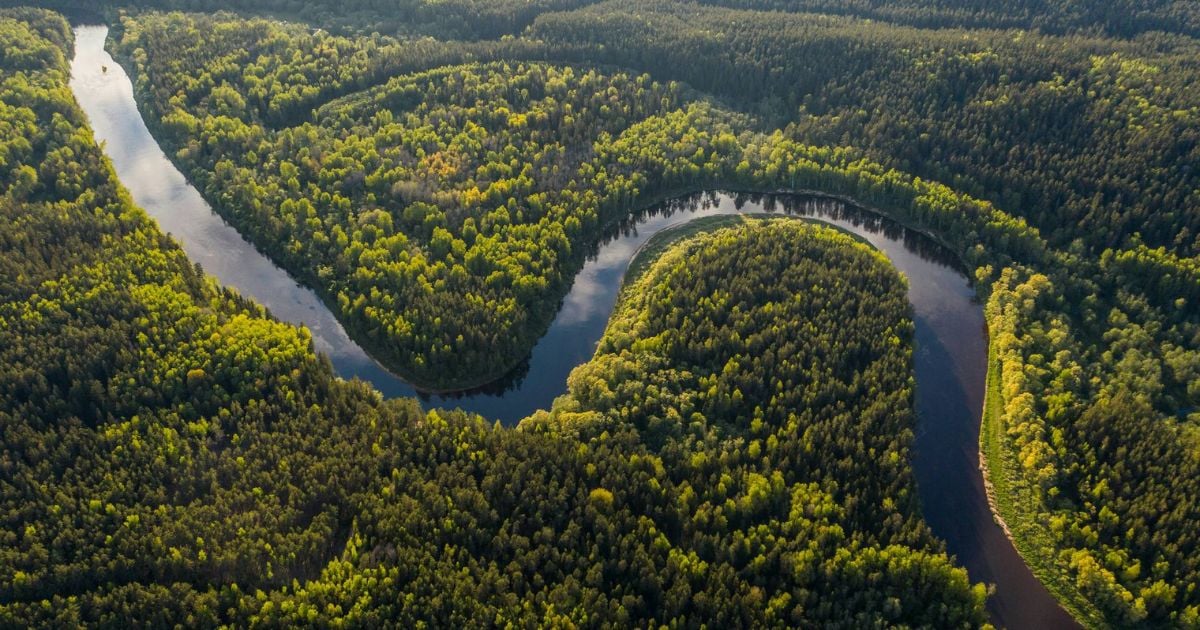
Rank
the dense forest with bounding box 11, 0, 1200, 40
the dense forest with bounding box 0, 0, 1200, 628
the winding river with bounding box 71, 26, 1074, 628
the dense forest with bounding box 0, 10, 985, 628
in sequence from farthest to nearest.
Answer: the dense forest with bounding box 11, 0, 1200, 40 → the winding river with bounding box 71, 26, 1074, 628 → the dense forest with bounding box 0, 0, 1200, 628 → the dense forest with bounding box 0, 10, 985, 628

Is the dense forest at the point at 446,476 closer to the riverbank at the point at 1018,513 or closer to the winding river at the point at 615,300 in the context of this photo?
the winding river at the point at 615,300

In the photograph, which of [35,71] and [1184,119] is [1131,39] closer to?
[1184,119]

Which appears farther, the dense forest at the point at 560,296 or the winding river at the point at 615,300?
the winding river at the point at 615,300

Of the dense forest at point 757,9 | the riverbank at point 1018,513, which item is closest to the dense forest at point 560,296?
the riverbank at point 1018,513


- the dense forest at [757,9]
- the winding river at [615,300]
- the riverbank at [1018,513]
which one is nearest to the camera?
the riverbank at [1018,513]

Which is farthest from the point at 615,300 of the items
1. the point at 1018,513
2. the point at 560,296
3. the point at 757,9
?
the point at 757,9

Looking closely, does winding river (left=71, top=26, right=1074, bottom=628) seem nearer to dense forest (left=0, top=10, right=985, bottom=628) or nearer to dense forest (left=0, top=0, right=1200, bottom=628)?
dense forest (left=0, top=0, right=1200, bottom=628)

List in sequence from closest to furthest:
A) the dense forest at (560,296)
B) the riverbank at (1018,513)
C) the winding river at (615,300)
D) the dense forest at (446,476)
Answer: the dense forest at (446,476), the dense forest at (560,296), the riverbank at (1018,513), the winding river at (615,300)

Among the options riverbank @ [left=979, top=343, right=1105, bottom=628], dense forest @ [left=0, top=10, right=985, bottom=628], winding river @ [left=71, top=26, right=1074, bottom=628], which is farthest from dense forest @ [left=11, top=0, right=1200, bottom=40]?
riverbank @ [left=979, top=343, right=1105, bottom=628]
